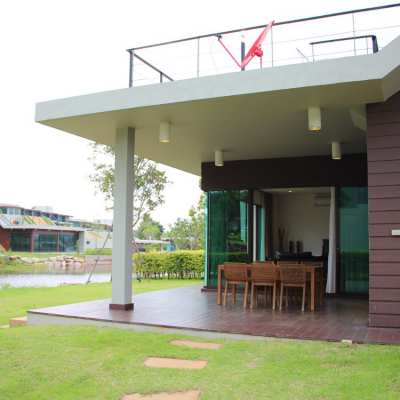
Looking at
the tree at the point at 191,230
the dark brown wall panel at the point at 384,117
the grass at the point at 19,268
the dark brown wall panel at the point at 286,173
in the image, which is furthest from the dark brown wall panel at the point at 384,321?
the grass at the point at 19,268

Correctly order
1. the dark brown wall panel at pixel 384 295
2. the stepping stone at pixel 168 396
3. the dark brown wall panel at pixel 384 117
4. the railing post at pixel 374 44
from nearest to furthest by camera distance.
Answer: the stepping stone at pixel 168 396, the dark brown wall panel at pixel 384 295, the dark brown wall panel at pixel 384 117, the railing post at pixel 374 44

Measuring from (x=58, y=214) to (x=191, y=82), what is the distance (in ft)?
234

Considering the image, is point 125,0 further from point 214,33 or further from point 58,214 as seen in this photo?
point 58,214

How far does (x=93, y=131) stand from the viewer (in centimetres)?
751

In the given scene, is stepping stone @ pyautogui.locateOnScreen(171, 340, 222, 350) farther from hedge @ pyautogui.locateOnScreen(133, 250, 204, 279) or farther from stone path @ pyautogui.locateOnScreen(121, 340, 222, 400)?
hedge @ pyautogui.locateOnScreen(133, 250, 204, 279)

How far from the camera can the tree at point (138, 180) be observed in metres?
18.2

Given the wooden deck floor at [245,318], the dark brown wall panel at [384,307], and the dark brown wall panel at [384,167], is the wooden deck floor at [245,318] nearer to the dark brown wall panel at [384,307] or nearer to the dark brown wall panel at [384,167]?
the dark brown wall panel at [384,307]

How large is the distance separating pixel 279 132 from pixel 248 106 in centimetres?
171

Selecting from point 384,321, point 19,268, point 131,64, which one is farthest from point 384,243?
point 19,268

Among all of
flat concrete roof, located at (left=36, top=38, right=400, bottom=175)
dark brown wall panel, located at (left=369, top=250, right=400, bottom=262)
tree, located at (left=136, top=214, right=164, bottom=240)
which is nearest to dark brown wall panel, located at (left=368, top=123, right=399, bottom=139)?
flat concrete roof, located at (left=36, top=38, right=400, bottom=175)

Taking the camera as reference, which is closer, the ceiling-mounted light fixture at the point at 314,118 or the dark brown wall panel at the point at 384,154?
the dark brown wall panel at the point at 384,154

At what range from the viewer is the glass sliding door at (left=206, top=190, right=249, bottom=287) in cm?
1049

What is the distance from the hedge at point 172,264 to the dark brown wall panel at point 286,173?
24.3 feet

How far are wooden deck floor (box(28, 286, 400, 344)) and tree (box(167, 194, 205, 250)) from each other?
16.1 m
